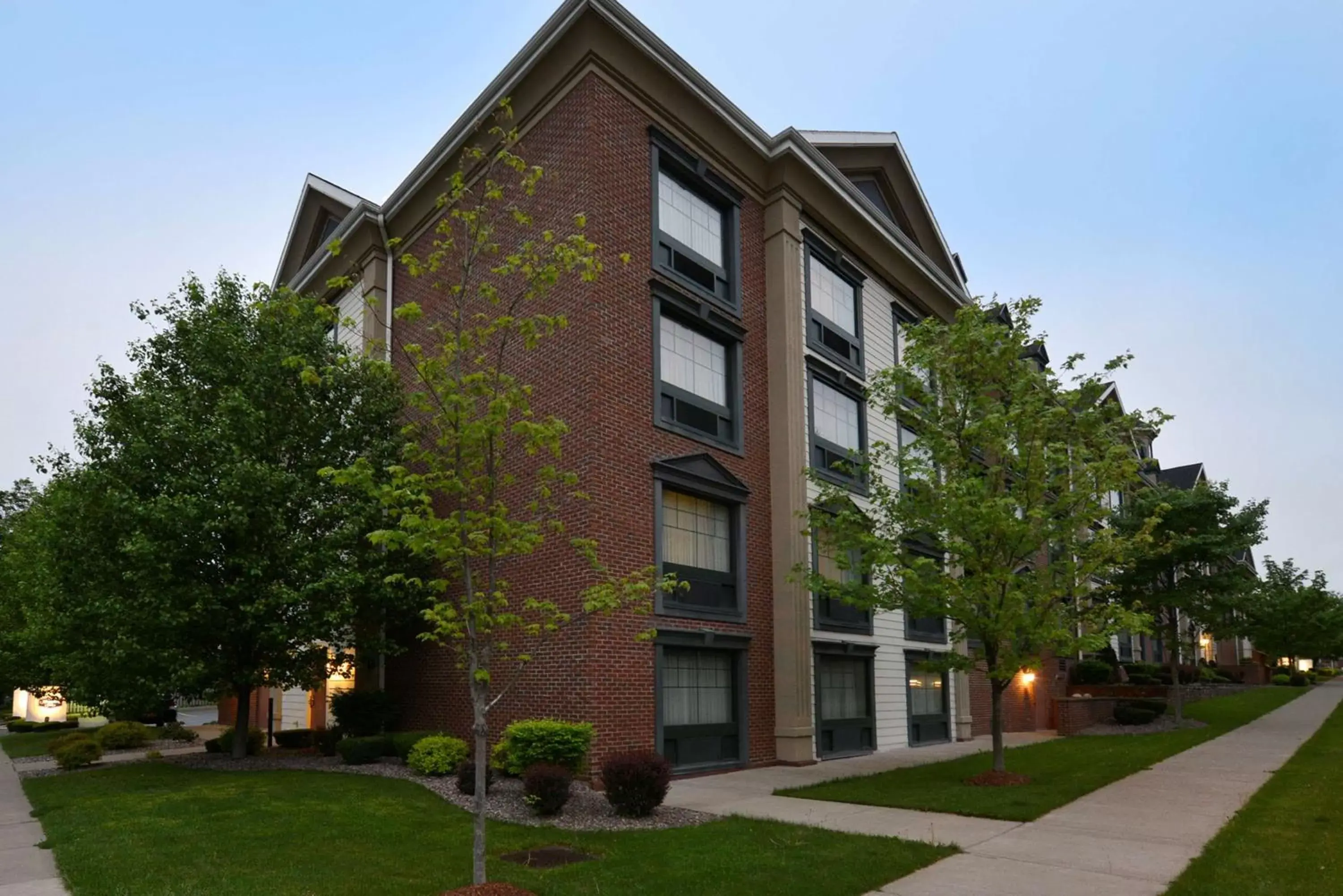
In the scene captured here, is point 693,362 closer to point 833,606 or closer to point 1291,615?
point 833,606

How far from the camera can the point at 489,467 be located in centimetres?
902

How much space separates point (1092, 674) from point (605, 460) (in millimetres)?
28203

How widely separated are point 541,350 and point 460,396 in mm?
9126

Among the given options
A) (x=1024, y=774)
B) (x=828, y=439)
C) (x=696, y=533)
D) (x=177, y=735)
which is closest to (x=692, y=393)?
(x=696, y=533)

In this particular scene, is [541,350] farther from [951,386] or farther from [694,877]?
[694,877]

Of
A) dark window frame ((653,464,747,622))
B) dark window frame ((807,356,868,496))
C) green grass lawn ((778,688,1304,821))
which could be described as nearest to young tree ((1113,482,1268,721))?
green grass lawn ((778,688,1304,821))

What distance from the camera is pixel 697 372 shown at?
19562 mm

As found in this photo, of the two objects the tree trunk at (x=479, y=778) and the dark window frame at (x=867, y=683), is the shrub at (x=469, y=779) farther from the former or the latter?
the dark window frame at (x=867, y=683)

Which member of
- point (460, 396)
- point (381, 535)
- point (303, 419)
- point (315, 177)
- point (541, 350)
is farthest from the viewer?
point (315, 177)

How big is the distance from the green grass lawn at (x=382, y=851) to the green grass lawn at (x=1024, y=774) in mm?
2962

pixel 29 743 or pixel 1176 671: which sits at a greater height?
pixel 1176 671

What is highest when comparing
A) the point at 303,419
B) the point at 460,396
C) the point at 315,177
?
the point at 315,177

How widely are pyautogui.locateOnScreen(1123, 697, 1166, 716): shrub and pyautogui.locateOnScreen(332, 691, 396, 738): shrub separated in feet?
71.5

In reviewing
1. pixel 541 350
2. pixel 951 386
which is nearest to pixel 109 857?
pixel 541 350
